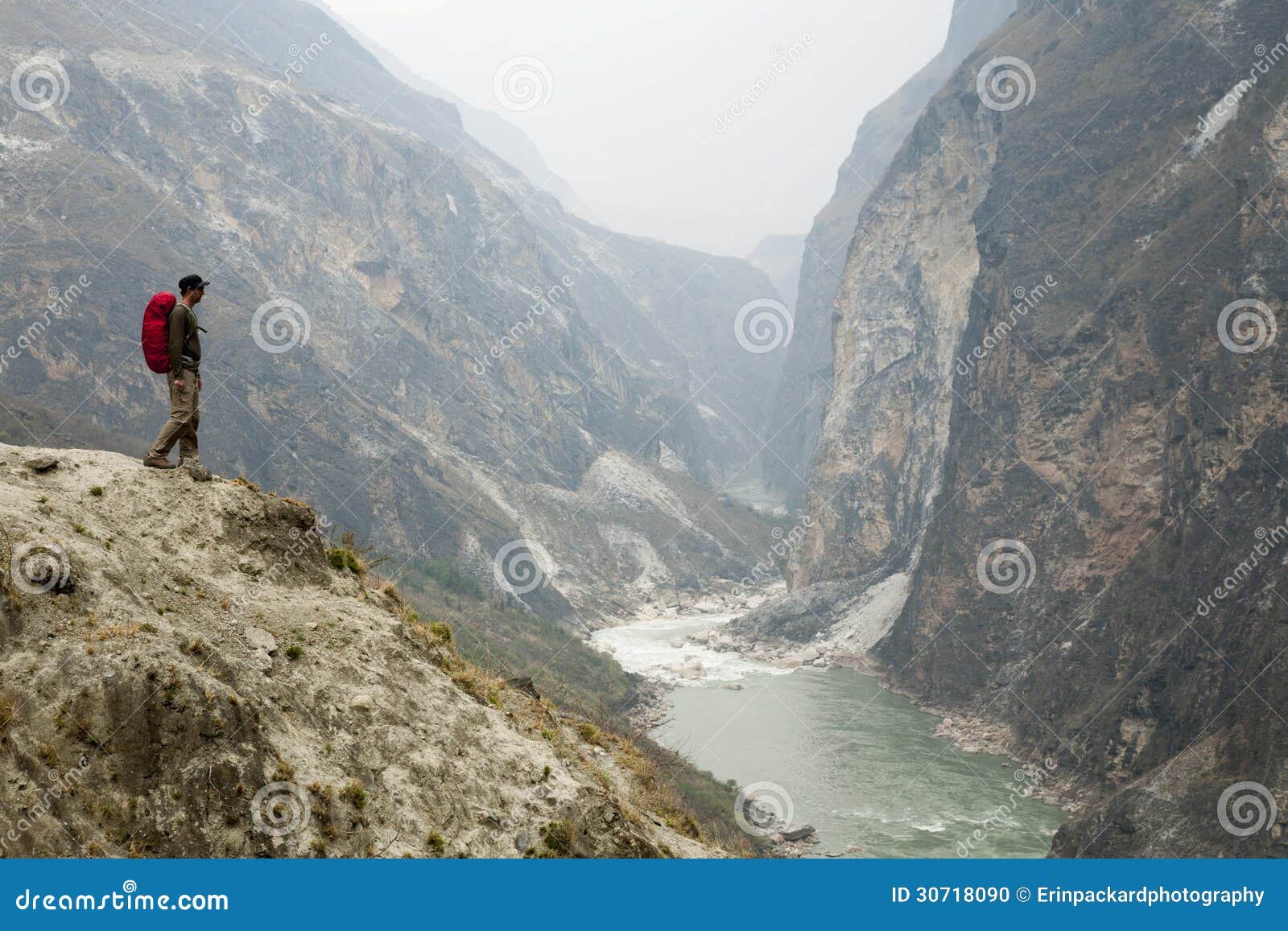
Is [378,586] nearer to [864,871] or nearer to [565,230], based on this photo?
[864,871]

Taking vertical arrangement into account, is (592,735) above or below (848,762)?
above

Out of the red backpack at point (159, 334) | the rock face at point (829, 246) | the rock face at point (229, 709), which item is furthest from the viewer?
the rock face at point (829, 246)

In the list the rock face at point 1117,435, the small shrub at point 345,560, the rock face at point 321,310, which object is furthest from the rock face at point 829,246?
the small shrub at point 345,560

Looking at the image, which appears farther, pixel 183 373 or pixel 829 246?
pixel 829 246

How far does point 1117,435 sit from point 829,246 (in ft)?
394

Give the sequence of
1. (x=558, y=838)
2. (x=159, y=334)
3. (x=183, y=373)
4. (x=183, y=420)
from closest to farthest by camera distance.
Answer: (x=558, y=838)
(x=159, y=334)
(x=183, y=373)
(x=183, y=420)

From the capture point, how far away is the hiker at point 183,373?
8836mm

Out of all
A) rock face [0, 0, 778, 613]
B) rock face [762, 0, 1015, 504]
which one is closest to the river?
rock face [0, 0, 778, 613]

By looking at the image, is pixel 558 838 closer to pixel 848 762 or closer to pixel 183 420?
pixel 183 420

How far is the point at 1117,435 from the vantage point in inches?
1519

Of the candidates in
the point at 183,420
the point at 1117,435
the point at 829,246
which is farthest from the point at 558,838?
the point at 829,246

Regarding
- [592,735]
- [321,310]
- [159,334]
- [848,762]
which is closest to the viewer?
[159,334]

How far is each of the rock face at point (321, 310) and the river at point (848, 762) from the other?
2053cm

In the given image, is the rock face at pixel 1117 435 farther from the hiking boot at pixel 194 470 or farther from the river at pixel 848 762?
the hiking boot at pixel 194 470
